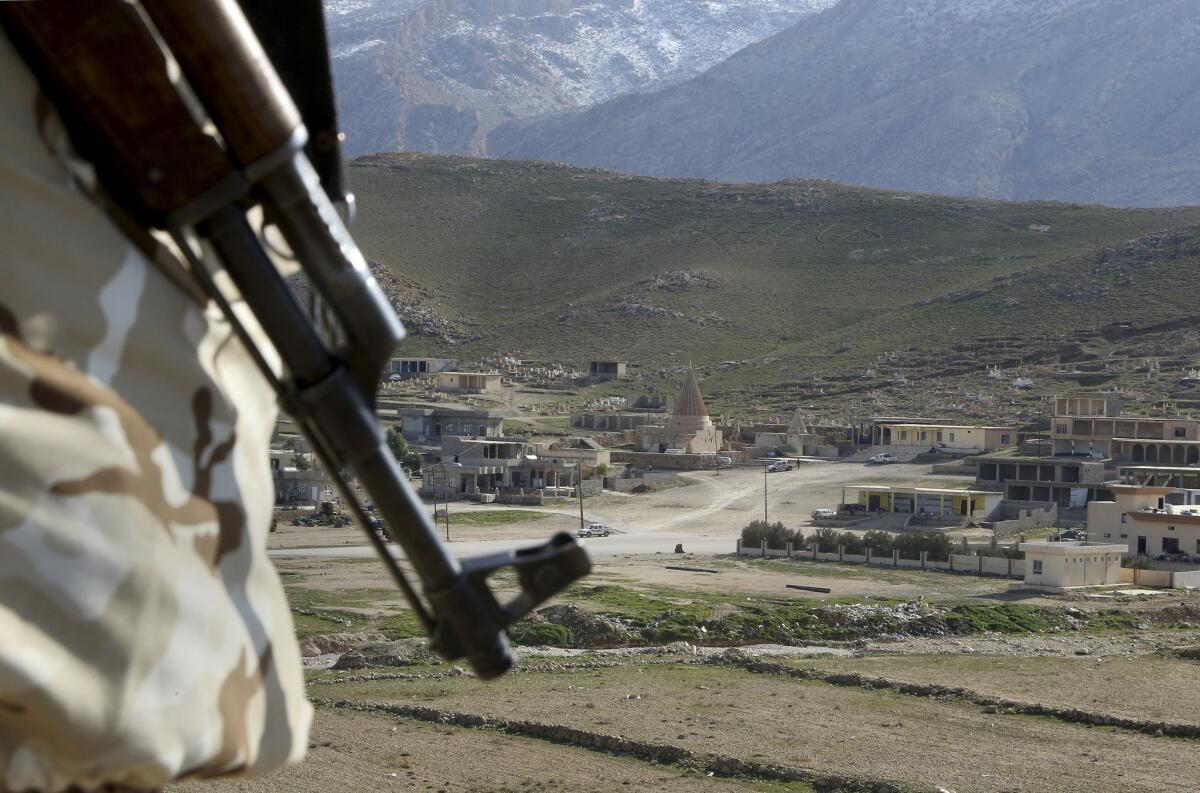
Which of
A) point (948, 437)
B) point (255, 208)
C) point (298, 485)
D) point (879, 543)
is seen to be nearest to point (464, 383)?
point (948, 437)

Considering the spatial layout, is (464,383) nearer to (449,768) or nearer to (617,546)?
(617,546)

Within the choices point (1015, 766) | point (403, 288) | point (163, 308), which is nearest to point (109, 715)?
point (163, 308)

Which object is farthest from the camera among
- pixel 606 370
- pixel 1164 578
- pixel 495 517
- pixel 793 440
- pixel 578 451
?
pixel 606 370

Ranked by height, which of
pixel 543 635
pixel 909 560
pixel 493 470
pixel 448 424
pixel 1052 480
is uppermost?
pixel 448 424

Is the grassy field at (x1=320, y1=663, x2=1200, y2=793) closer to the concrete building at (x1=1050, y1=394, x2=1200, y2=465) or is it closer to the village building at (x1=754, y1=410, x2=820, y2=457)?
the concrete building at (x1=1050, y1=394, x2=1200, y2=465)

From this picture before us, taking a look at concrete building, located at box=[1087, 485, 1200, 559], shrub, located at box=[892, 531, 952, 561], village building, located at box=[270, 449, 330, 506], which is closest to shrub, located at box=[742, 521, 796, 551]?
shrub, located at box=[892, 531, 952, 561]

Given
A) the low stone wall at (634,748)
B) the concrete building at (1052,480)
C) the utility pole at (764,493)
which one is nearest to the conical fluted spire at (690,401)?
the utility pole at (764,493)

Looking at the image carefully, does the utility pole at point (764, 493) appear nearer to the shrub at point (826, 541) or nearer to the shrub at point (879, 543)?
the shrub at point (826, 541)

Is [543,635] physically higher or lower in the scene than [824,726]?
higher
